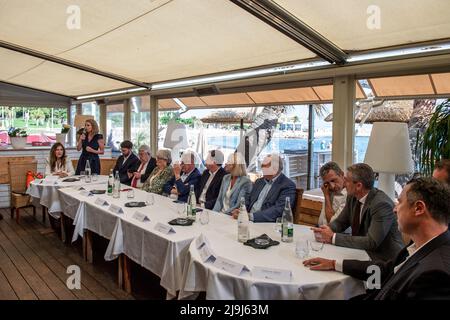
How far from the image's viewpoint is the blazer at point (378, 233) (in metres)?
1.96

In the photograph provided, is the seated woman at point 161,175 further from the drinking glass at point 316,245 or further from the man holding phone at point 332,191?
the drinking glass at point 316,245

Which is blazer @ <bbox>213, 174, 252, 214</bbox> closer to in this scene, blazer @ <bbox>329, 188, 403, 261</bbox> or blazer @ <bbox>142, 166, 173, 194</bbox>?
blazer @ <bbox>142, 166, 173, 194</bbox>

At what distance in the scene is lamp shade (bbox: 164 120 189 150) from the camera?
595cm

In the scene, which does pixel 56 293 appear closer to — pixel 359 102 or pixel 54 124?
pixel 359 102

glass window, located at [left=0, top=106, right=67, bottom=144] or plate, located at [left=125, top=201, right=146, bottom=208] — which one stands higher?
glass window, located at [left=0, top=106, right=67, bottom=144]

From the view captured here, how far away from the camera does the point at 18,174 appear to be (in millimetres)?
5348

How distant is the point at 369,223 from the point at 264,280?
838 mm

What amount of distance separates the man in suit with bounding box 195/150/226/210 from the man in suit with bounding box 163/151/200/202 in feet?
0.40

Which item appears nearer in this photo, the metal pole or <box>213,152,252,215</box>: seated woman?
<box>213,152,252,215</box>: seated woman

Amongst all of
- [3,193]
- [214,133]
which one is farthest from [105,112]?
[214,133]

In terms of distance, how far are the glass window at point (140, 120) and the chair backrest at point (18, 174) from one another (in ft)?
6.85

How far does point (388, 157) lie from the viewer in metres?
2.68

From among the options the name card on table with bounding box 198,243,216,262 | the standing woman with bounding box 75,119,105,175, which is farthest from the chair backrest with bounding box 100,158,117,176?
the name card on table with bounding box 198,243,216,262
